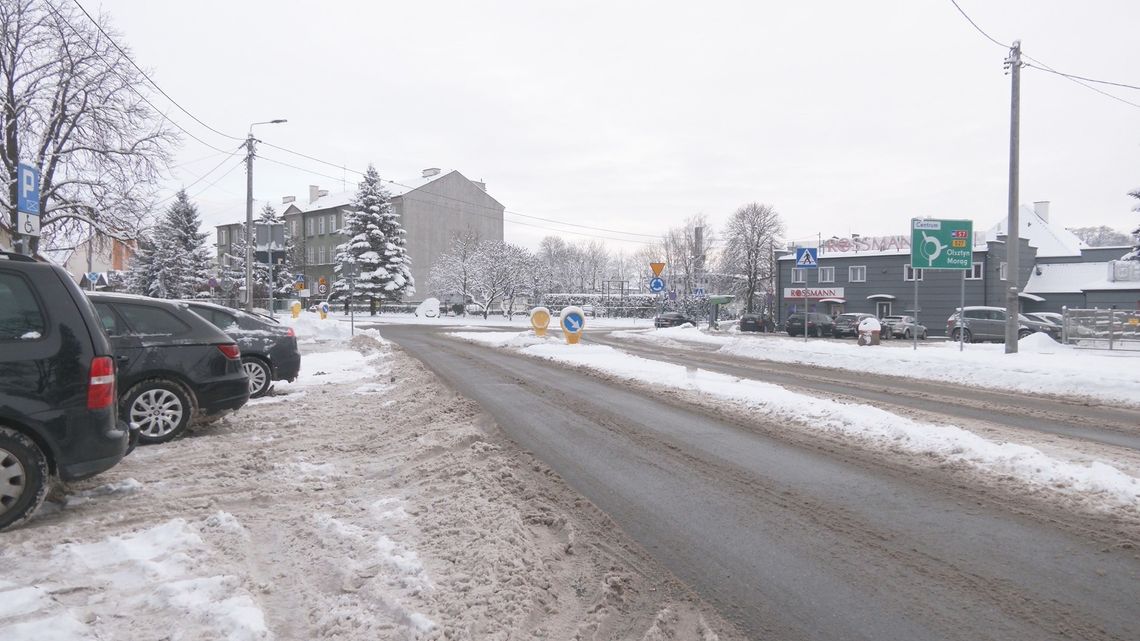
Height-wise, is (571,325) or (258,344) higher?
(258,344)

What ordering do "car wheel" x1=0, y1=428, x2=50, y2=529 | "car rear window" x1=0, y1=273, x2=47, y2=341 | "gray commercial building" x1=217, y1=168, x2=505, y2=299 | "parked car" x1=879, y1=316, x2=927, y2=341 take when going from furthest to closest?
"gray commercial building" x1=217, y1=168, x2=505, y2=299 < "parked car" x1=879, y1=316, x2=927, y2=341 < "car rear window" x1=0, y1=273, x2=47, y2=341 < "car wheel" x1=0, y1=428, x2=50, y2=529

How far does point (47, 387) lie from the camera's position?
15.0 ft

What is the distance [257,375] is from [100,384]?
21.0ft

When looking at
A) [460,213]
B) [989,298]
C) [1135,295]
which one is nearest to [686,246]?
[460,213]

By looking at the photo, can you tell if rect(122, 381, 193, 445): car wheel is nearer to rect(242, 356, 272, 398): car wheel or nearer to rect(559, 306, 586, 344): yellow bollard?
rect(242, 356, 272, 398): car wheel

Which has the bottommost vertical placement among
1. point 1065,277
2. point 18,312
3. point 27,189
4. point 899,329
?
point 899,329

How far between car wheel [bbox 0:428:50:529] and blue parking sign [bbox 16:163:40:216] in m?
4.62

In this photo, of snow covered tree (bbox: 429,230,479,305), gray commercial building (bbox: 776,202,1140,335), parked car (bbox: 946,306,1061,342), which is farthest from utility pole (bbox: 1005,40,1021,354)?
snow covered tree (bbox: 429,230,479,305)

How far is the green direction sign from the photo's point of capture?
1934 centimetres

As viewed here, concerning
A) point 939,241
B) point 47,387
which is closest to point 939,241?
point 939,241

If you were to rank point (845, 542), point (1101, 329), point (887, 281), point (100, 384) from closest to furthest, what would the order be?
point (845, 542) < point (100, 384) < point (1101, 329) < point (887, 281)

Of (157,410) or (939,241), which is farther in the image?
(939,241)

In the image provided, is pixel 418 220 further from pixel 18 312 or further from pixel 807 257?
pixel 18 312

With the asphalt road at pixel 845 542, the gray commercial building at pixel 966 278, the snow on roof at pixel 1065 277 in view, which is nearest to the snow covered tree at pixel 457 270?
the gray commercial building at pixel 966 278
